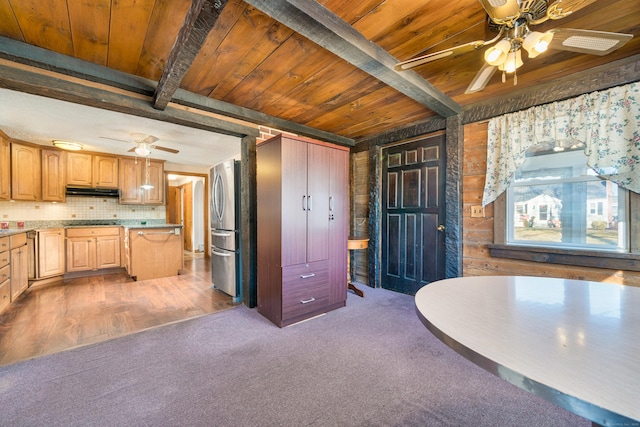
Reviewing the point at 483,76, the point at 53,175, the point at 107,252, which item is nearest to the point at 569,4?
the point at 483,76

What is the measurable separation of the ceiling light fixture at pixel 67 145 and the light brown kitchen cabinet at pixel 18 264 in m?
1.45

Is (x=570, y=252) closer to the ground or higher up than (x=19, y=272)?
higher up

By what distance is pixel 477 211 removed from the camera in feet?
8.95

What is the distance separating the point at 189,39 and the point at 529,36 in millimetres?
1767

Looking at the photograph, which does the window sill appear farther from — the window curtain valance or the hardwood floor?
the hardwood floor

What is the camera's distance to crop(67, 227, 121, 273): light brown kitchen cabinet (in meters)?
4.34

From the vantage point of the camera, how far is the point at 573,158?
2.23m

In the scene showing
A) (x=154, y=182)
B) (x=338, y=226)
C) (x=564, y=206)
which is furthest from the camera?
(x=154, y=182)

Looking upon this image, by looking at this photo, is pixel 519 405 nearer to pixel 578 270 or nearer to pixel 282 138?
pixel 578 270

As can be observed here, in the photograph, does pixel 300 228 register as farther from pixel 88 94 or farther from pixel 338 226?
pixel 88 94

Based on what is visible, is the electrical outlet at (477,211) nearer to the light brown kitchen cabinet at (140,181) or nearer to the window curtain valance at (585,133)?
the window curtain valance at (585,133)

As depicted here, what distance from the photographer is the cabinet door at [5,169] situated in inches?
137

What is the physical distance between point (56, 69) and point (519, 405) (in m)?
3.70

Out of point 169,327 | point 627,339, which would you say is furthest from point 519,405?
point 169,327
